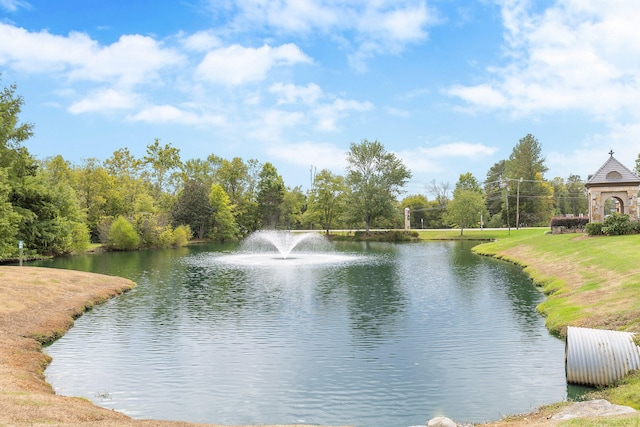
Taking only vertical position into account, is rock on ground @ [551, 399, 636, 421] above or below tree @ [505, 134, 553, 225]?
below

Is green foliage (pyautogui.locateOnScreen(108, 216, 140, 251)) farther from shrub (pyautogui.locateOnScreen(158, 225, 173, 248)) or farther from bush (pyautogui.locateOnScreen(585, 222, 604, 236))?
bush (pyautogui.locateOnScreen(585, 222, 604, 236))

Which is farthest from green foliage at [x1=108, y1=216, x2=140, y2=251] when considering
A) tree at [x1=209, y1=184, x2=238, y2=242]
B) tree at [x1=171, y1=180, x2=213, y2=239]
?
tree at [x1=209, y1=184, x2=238, y2=242]

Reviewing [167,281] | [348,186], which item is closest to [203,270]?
[167,281]

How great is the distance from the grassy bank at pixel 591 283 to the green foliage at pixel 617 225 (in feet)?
4.97

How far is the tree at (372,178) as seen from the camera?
314ft

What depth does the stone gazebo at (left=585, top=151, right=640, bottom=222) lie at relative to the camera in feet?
178

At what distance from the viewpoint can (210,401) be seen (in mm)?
14102

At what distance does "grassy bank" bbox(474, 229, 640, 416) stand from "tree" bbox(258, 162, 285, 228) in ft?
227

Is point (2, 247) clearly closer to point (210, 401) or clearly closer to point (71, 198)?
point (71, 198)

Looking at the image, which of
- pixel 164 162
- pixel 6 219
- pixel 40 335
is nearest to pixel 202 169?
pixel 164 162

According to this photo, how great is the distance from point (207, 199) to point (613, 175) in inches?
2647

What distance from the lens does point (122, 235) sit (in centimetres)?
7444

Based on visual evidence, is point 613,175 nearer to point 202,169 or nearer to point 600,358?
point 600,358

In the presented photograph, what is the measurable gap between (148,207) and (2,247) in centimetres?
4047
